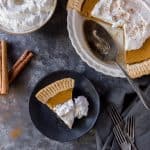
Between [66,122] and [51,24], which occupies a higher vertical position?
[51,24]

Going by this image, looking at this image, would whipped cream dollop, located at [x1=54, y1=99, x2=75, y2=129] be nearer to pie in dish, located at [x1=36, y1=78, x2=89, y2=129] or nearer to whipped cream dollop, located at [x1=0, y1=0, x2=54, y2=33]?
pie in dish, located at [x1=36, y1=78, x2=89, y2=129]

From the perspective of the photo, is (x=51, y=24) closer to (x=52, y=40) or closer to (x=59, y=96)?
(x=52, y=40)

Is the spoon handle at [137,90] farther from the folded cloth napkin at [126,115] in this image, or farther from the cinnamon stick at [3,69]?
the cinnamon stick at [3,69]

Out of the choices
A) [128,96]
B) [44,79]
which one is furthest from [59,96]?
[128,96]

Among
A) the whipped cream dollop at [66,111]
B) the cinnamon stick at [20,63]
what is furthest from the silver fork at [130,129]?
the cinnamon stick at [20,63]

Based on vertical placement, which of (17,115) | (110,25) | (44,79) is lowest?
(17,115)

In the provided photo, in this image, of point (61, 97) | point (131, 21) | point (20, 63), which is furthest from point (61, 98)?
point (131, 21)

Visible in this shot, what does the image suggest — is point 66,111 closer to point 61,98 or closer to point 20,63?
point 61,98
